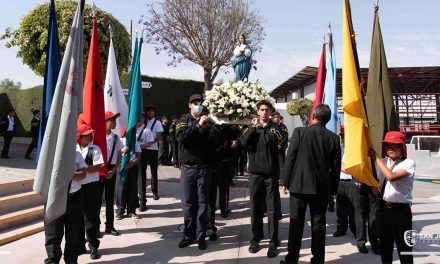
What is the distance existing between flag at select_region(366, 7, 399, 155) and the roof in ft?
56.9

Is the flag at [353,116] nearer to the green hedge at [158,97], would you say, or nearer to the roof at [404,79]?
the green hedge at [158,97]

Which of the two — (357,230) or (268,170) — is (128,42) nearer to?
(268,170)

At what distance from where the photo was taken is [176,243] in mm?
5246

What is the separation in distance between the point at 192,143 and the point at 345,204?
2.67m

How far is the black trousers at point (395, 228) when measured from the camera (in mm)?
3605

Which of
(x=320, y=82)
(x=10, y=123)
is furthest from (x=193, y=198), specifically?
(x=10, y=123)

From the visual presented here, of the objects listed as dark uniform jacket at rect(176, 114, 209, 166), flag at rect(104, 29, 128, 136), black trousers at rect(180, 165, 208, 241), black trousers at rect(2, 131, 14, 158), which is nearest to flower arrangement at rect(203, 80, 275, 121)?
dark uniform jacket at rect(176, 114, 209, 166)

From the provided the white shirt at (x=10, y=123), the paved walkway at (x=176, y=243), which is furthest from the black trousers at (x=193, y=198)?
the white shirt at (x=10, y=123)

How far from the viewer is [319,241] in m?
4.16

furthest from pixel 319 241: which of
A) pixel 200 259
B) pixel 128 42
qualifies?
pixel 128 42

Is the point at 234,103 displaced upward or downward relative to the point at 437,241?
upward

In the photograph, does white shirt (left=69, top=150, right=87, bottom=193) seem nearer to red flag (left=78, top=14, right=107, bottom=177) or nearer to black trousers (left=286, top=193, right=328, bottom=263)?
red flag (left=78, top=14, right=107, bottom=177)

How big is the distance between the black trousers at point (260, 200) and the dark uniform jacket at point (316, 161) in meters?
0.70

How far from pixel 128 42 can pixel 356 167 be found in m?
8.90
